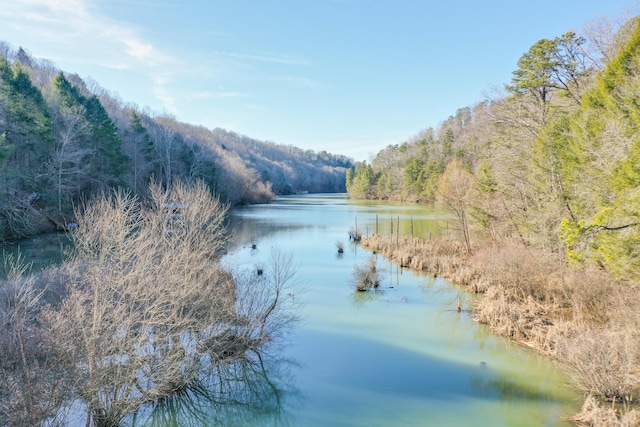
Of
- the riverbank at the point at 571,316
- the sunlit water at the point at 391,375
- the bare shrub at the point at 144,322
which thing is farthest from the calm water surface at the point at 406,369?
the bare shrub at the point at 144,322

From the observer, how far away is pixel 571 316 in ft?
40.3

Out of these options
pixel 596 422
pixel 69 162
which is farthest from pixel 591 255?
pixel 69 162

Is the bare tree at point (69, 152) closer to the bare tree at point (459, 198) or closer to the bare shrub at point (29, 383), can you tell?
the bare shrub at point (29, 383)

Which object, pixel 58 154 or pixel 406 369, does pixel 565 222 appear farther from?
pixel 58 154

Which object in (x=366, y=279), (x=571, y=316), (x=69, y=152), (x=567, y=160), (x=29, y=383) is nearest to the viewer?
(x=29, y=383)

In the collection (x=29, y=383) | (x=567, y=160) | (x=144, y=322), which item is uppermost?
(x=567, y=160)

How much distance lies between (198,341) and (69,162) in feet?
97.3

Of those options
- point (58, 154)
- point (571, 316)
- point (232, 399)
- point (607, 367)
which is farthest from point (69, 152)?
point (607, 367)

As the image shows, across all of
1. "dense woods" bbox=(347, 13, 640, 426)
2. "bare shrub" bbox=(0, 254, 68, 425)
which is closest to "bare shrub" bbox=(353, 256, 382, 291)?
"dense woods" bbox=(347, 13, 640, 426)

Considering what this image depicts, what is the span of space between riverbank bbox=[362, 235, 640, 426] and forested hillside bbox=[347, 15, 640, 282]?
2.99 ft

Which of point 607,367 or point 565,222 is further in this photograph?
point 565,222

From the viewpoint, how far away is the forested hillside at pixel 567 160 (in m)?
10.2

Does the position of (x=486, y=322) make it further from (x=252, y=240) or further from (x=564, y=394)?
(x=252, y=240)

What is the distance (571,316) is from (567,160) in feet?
19.6
